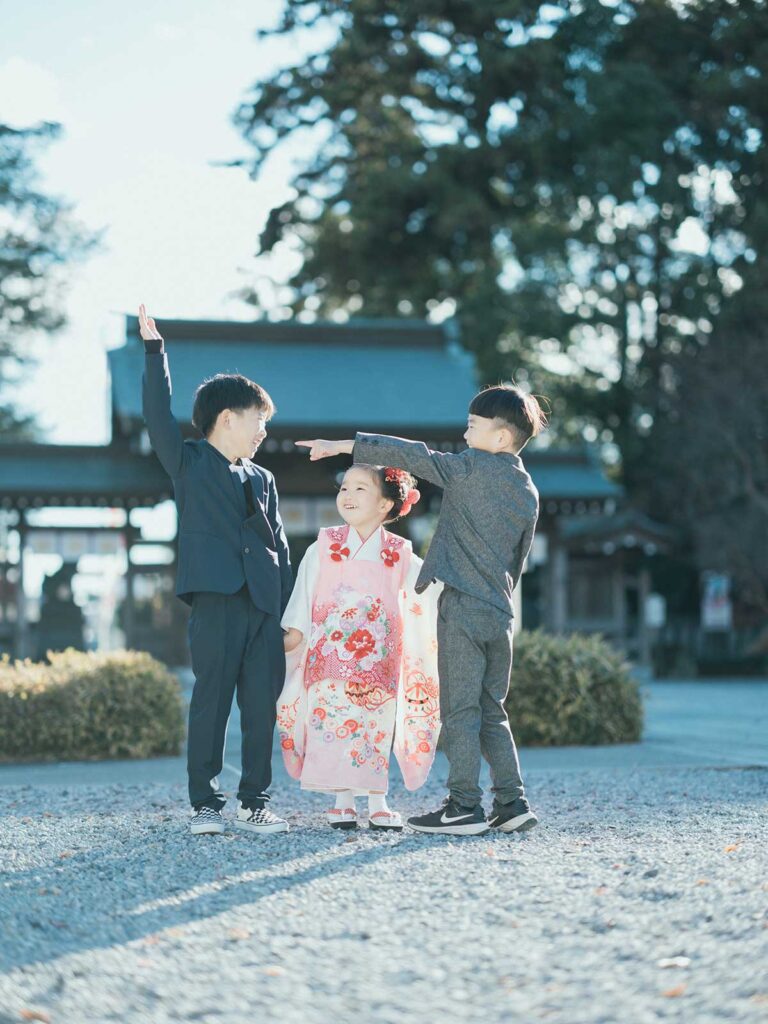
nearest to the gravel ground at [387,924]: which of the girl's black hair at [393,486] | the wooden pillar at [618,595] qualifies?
the girl's black hair at [393,486]

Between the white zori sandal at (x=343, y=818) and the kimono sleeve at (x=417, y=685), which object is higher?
the kimono sleeve at (x=417, y=685)

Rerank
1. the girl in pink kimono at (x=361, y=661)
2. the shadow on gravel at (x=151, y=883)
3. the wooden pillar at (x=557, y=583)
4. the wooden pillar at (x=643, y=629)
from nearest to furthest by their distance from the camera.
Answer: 1. the shadow on gravel at (x=151, y=883)
2. the girl in pink kimono at (x=361, y=661)
3. the wooden pillar at (x=557, y=583)
4. the wooden pillar at (x=643, y=629)

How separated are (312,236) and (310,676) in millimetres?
22220

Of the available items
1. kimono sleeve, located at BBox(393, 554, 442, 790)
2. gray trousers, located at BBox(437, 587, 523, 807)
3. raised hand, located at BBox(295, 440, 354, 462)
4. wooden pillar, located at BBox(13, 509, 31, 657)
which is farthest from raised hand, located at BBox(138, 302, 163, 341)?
wooden pillar, located at BBox(13, 509, 31, 657)

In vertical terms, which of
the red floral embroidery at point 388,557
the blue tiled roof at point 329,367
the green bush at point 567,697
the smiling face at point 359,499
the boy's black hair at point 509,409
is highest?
the blue tiled roof at point 329,367

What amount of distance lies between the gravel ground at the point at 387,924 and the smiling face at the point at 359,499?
3.37ft

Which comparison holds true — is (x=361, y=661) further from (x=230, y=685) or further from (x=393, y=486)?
(x=393, y=486)

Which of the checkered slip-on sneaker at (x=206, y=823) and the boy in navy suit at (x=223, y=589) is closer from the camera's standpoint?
the checkered slip-on sneaker at (x=206, y=823)

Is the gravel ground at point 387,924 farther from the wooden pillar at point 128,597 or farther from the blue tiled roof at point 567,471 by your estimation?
the blue tiled roof at point 567,471

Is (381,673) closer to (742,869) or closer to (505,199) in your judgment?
(742,869)

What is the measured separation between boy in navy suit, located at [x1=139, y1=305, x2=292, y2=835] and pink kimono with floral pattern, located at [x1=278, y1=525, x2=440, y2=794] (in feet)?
0.37

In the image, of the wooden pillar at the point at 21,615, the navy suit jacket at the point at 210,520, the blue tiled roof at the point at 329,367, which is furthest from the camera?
the blue tiled roof at the point at 329,367

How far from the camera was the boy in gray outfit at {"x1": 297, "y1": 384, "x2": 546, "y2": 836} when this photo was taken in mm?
3945

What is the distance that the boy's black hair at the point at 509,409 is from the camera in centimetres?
409
